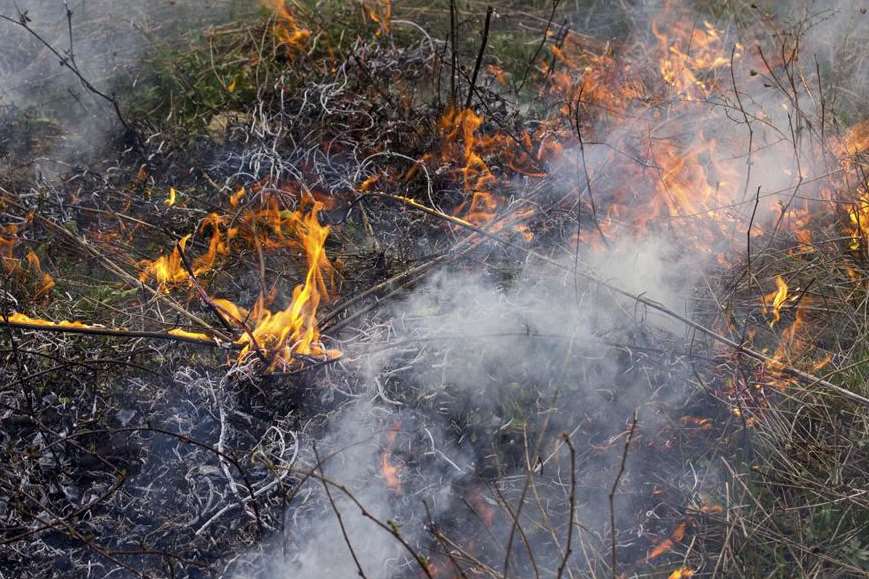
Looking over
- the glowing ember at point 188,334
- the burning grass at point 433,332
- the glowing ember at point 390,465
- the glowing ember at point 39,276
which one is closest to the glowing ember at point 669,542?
the burning grass at point 433,332

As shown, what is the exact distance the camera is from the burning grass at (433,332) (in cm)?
313

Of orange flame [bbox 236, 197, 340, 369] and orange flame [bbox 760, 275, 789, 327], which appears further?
orange flame [bbox 760, 275, 789, 327]

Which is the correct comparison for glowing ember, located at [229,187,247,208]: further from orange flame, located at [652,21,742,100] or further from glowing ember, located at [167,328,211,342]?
orange flame, located at [652,21,742,100]

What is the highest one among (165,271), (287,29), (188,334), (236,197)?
(287,29)

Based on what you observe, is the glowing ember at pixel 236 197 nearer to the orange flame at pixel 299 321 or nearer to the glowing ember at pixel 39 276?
the orange flame at pixel 299 321

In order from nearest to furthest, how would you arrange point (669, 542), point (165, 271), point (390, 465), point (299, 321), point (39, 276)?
point (669, 542), point (390, 465), point (299, 321), point (165, 271), point (39, 276)

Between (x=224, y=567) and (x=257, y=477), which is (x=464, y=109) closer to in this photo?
(x=257, y=477)

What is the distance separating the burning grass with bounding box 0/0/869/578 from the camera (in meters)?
3.13

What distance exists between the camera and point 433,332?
3.64m

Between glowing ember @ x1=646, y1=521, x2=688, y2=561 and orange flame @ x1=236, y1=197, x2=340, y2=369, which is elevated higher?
orange flame @ x1=236, y1=197, x2=340, y2=369

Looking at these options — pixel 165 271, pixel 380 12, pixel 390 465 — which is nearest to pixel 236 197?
pixel 165 271

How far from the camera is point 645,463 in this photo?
3.38m

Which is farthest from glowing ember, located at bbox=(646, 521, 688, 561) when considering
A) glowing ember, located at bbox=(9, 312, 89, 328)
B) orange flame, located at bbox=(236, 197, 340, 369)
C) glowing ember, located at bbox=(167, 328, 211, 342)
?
glowing ember, located at bbox=(9, 312, 89, 328)

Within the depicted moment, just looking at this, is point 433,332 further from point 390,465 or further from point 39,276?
point 39,276
